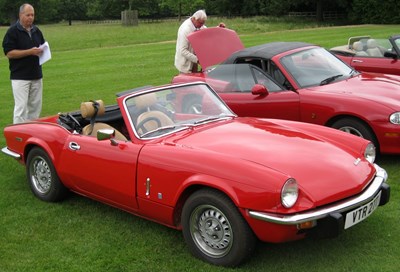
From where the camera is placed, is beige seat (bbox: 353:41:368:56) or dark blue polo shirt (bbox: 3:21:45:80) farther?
beige seat (bbox: 353:41:368:56)

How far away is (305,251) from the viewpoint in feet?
13.0

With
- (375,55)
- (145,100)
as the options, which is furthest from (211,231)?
(375,55)

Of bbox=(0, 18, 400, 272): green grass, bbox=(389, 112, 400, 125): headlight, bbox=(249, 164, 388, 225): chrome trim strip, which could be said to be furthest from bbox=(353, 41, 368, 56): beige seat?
bbox=(249, 164, 388, 225): chrome trim strip

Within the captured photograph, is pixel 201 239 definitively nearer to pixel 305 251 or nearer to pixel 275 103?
pixel 305 251

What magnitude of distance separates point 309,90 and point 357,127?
33.7 inches

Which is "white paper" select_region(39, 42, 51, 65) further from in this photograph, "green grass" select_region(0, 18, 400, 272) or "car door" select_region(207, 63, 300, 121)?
"car door" select_region(207, 63, 300, 121)

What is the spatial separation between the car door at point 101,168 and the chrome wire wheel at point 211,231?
0.68 m

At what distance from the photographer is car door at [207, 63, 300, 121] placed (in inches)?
259

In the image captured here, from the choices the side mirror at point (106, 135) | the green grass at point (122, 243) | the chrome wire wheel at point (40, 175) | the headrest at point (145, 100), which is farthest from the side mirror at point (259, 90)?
the chrome wire wheel at point (40, 175)

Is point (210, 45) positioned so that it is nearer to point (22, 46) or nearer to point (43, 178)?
point (22, 46)

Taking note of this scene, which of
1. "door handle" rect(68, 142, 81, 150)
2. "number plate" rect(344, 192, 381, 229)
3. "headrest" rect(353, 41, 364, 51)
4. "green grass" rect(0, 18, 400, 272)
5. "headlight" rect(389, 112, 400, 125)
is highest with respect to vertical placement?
"headrest" rect(353, 41, 364, 51)

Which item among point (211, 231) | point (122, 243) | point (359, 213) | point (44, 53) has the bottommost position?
point (122, 243)

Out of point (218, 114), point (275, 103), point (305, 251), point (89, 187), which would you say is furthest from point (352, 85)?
point (89, 187)

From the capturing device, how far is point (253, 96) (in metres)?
6.80
